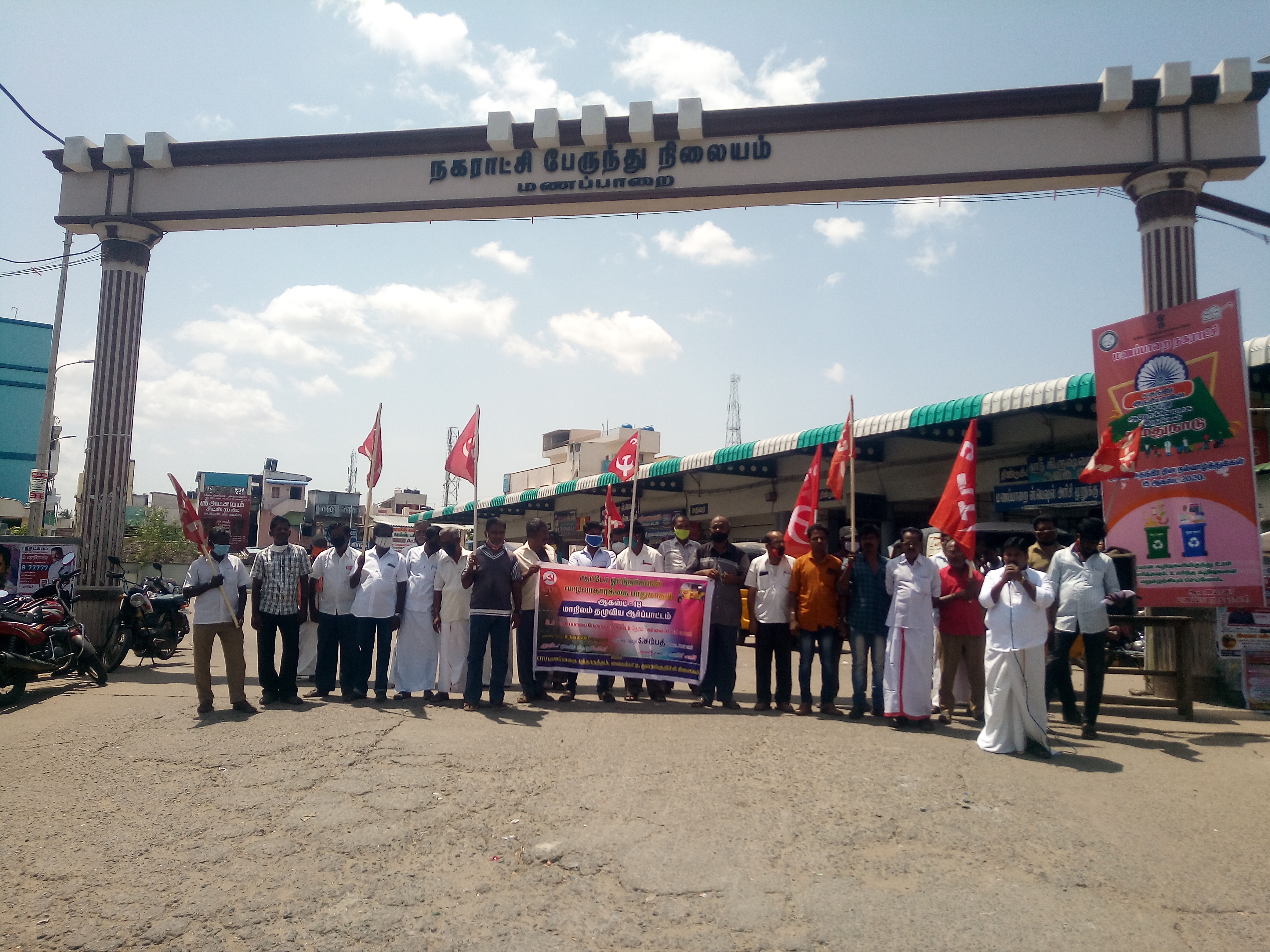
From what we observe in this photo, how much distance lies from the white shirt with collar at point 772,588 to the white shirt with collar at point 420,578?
310 cm

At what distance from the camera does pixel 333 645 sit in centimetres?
859

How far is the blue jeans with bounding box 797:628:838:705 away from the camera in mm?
7855

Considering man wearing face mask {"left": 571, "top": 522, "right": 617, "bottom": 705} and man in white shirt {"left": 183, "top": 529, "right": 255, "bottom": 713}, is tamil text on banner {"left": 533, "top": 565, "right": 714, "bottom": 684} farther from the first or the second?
man in white shirt {"left": 183, "top": 529, "right": 255, "bottom": 713}

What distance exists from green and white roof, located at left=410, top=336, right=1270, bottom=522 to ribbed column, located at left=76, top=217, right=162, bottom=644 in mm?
10249

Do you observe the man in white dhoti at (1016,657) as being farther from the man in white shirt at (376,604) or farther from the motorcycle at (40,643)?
the motorcycle at (40,643)

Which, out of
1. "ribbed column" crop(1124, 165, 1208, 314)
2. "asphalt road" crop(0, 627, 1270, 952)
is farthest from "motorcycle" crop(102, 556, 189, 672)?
"ribbed column" crop(1124, 165, 1208, 314)

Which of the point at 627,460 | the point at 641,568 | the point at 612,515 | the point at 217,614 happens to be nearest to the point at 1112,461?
the point at 641,568

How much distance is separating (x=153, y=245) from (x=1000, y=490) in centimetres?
1514

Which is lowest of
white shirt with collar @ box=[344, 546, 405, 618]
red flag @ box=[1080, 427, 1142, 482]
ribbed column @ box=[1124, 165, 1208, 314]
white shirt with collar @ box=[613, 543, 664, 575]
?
white shirt with collar @ box=[344, 546, 405, 618]

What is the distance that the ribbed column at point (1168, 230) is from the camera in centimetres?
950

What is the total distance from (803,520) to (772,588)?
33.4 inches

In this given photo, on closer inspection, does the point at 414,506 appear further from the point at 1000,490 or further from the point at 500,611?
the point at 500,611

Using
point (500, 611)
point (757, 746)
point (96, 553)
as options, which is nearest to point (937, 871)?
point (757, 746)

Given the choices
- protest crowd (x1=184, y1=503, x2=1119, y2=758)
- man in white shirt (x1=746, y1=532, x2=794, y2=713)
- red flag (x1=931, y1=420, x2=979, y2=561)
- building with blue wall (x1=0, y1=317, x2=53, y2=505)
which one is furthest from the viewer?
building with blue wall (x1=0, y1=317, x2=53, y2=505)
